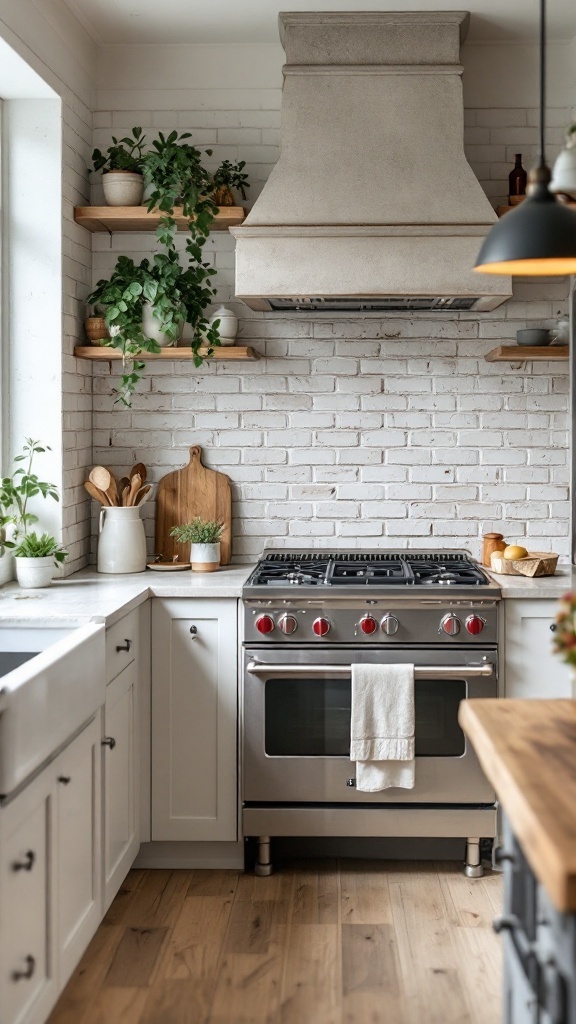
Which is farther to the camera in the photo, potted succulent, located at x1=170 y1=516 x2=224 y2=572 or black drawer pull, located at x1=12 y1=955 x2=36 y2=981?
potted succulent, located at x1=170 y1=516 x2=224 y2=572

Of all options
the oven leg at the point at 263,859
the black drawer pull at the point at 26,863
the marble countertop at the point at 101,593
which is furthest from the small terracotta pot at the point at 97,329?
the black drawer pull at the point at 26,863

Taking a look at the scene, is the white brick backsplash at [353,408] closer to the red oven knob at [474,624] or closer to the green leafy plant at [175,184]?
the green leafy plant at [175,184]

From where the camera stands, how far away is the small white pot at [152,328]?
3.84 m

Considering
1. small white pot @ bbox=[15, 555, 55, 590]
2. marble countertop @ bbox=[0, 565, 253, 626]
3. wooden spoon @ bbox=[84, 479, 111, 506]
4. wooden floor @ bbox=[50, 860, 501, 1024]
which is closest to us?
wooden floor @ bbox=[50, 860, 501, 1024]

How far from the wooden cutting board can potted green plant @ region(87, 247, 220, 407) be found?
0.45 metres

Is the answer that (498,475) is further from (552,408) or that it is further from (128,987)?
(128,987)

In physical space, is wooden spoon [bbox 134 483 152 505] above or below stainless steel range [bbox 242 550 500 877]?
above

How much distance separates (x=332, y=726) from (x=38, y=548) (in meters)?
1.17

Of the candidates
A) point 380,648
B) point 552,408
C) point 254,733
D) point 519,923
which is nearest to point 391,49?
point 552,408

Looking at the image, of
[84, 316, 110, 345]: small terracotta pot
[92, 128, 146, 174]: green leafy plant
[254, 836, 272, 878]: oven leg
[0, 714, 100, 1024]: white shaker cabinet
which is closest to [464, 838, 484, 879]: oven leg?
[254, 836, 272, 878]: oven leg

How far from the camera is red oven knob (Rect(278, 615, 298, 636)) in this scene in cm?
341

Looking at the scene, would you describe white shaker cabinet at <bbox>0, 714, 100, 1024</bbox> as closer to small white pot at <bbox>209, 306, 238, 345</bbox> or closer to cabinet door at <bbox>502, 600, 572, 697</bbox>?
cabinet door at <bbox>502, 600, 572, 697</bbox>

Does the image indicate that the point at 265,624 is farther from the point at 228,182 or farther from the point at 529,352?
the point at 228,182

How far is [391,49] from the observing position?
3650 mm
